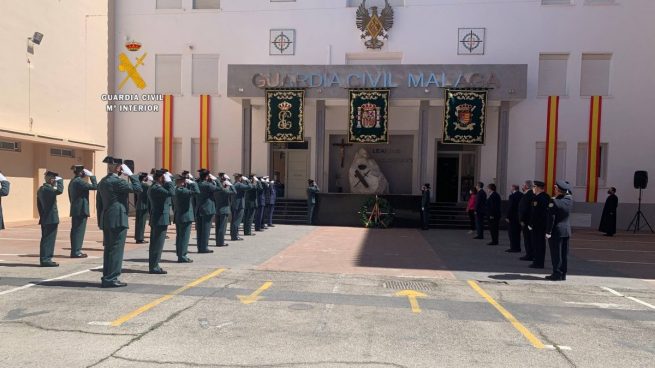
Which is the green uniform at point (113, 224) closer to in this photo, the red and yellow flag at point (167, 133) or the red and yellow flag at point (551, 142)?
the red and yellow flag at point (167, 133)

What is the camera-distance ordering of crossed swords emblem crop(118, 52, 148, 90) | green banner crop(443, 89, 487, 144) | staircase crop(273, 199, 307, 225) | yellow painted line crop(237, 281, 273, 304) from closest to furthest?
yellow painted line crop(237, 281, 273, 304) → green banner crop(443, 89, 487, 144) → staircase crop(273, 199, 307, 225) → crossed swords emblem crop(118, 52, 148, 90)

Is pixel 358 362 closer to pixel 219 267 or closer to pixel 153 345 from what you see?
pixel 153 345

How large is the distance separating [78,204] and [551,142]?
18.5 m

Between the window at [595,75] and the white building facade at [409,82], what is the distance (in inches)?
2.1

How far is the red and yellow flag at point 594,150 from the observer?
65.8ft

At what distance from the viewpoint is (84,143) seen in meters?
19.1

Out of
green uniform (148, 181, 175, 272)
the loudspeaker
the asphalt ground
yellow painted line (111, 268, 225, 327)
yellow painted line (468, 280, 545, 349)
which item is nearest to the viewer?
the asphalt ground

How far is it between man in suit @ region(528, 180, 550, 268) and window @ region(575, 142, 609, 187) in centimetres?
1158

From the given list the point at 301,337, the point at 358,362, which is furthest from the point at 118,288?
the point at 358,362

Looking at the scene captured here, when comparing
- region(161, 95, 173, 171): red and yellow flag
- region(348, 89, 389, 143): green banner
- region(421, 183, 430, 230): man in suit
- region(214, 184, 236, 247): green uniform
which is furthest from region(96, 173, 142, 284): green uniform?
region(161, 95, 173, 171): red and yellow flag

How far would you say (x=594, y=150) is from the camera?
793 inches

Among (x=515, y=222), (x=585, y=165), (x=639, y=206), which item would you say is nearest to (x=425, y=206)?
(x=515, y=222)

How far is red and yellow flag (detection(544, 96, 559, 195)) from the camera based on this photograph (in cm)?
2028

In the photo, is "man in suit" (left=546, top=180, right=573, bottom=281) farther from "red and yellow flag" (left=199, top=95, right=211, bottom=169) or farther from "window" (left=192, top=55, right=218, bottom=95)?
"window" (left=192, top=55, right=218, bottom=95)
